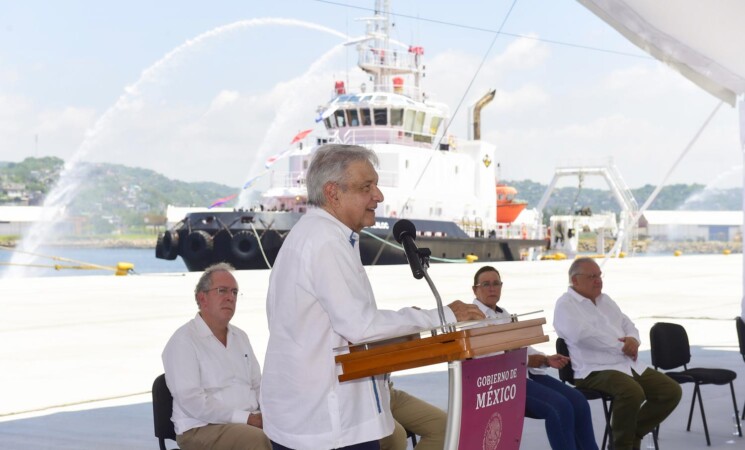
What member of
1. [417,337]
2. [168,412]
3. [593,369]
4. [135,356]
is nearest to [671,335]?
[593,369]

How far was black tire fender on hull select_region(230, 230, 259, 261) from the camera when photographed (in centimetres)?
2795

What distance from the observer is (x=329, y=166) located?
254 cm

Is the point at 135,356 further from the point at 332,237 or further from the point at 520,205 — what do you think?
the point at 520,205

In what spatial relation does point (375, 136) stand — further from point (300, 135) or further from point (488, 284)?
point (488, 284)

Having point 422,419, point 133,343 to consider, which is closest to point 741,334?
point 422,419

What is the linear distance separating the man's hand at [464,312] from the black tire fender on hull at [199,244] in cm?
2643

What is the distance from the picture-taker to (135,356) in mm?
8945

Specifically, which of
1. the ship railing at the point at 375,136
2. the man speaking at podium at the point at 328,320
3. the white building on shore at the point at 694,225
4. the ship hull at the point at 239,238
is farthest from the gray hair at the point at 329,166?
the white building on shore at the point at 694,225

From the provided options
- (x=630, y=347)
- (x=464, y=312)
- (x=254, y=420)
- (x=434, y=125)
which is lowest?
(x=254, y=420)

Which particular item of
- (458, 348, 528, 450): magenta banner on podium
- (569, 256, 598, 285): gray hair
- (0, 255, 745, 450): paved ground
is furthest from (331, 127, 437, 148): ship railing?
(458, 348, 528, 450): magenta banner on podium

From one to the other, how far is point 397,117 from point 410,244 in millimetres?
30036

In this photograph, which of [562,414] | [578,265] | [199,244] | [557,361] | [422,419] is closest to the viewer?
[422,419]

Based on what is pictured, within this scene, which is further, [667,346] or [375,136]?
[375,136]

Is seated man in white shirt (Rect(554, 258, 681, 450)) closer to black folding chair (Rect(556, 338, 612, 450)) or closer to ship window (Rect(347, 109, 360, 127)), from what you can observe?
black folding chair (Rect(556, 338, 612, 450))
